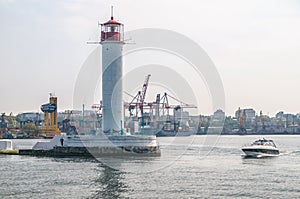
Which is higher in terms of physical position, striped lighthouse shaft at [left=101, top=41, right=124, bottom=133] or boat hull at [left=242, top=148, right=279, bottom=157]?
striped lighthouse shaft at [left=101, top=41, right=124, bottom=133]

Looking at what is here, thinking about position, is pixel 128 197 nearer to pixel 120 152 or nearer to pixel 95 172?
pixel 95 172

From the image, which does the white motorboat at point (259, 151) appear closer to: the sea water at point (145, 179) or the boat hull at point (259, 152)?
the boat hull at point (259, 152)

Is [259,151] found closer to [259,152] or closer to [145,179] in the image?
[259,152]

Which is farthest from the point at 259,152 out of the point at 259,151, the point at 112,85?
the point at 112,85

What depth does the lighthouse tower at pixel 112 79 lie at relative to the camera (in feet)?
178

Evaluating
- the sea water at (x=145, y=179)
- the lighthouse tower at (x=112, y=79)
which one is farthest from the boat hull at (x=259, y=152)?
the lighthouse tower at (x=112, y=79)

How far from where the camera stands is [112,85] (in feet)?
177

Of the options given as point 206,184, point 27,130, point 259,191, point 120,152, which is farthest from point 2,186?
point 27,130

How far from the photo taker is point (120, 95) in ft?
180

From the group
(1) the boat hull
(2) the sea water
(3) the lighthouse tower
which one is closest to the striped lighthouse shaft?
(3) the lighthouse tower

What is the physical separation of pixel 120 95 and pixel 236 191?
27.3 m

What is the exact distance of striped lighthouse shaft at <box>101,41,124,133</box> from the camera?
54.2m

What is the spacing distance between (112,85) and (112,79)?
23.9 inches

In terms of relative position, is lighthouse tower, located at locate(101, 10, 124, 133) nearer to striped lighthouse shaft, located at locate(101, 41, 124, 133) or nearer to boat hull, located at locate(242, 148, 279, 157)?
striped lighthouse shaft, located at locate(101, 41, 124, 133)
